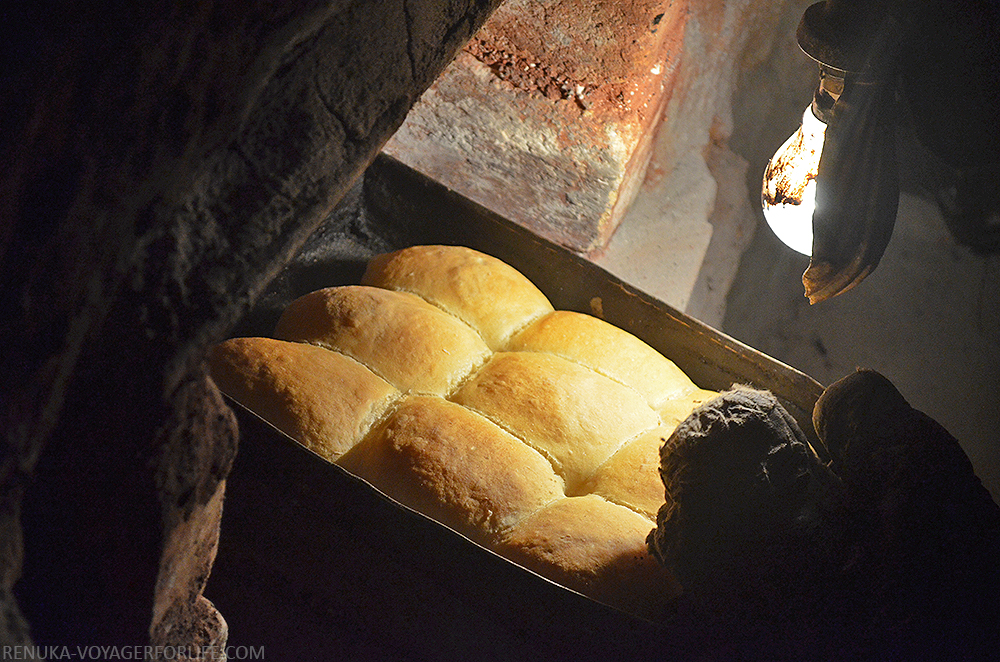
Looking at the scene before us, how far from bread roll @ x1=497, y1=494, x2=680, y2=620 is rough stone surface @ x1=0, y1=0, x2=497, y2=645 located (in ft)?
2.21

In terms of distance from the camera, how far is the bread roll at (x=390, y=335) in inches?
72.6

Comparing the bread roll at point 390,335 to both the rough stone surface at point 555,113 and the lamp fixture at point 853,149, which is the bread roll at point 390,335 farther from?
the lamp fixture at point 853,149

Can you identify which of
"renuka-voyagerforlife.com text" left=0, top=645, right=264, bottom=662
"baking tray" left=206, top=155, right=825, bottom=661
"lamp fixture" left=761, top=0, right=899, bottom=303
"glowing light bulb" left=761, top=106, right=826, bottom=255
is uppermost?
"lamp fixture" left=761, top=0, right=899, bottom=303

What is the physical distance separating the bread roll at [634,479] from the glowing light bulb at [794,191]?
1.92 ft

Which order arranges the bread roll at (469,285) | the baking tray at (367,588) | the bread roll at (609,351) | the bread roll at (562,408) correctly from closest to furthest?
the baking tray at (367,588), the bread roll at (562,408), the bread roll at (609,351), the bread roll at (469,285)

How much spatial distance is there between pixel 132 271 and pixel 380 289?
139 cm

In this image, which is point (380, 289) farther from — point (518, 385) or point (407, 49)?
point (407, 49)

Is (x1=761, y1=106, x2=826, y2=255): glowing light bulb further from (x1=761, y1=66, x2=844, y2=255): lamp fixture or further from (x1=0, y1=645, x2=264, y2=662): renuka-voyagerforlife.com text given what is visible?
(x1=0, y1=645, x2=264, y2=662): renuka-voyagerforlife.com text

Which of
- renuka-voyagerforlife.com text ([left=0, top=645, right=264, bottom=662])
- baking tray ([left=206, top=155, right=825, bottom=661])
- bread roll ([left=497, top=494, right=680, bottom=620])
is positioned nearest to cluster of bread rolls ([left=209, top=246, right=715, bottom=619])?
bread roll ([left=497, top=494, right=680, bottom=620])

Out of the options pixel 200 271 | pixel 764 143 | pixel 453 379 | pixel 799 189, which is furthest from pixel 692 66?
pixel 200 271

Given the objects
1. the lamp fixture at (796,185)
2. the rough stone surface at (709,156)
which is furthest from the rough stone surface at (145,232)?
the rough stone surface at (709,156)

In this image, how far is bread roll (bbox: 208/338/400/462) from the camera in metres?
1.60

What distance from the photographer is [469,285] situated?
7.03 ft

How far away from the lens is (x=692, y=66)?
11.6 ft
